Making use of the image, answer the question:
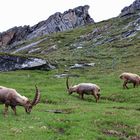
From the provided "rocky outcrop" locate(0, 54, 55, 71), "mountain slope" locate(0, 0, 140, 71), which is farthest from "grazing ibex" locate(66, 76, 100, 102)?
"rocky outcrop" locate(0, 54, 55, 71)

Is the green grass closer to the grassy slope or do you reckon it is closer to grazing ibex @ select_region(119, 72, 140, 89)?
the grassy slope

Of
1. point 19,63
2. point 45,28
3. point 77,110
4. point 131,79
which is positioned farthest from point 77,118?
point 45,28

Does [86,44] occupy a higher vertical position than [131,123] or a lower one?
higher

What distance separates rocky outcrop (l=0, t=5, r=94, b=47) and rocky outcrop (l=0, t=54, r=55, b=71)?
112 m

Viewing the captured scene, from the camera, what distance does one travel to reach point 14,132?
1067 inches

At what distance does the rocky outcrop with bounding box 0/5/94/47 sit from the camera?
191m

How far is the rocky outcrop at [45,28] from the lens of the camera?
191 meters

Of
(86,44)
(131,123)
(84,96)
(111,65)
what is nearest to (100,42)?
(86,44)

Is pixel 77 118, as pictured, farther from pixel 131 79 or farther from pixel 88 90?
pixel 131 79

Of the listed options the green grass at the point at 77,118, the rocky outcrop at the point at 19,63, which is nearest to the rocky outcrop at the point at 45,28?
the rocky outcrop at the point at 19,63

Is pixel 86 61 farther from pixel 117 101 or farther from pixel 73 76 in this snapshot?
pixel 117 101

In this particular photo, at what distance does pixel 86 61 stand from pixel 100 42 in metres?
38.6

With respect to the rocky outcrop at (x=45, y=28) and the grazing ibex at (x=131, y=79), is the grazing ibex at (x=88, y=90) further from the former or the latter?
the rocky outcrop at (x=45, y=28)

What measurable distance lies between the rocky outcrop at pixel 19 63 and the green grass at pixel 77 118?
75.7 feet
